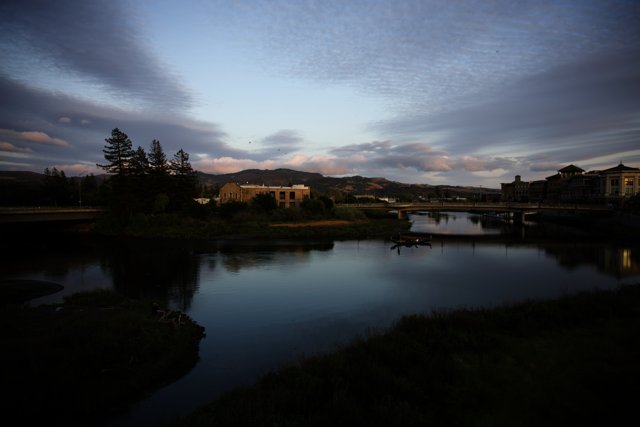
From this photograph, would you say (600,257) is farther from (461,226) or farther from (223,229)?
(223,229)

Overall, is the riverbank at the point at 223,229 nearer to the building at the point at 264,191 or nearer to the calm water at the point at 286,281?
the calm water at the point at 286,281

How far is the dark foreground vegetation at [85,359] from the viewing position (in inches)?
432

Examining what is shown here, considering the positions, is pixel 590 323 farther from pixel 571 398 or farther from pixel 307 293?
pixel 307 293

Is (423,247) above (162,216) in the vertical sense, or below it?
below

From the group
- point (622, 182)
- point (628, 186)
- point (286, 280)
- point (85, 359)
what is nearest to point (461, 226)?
point (622, 182)

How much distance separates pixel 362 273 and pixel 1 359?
93.0ft

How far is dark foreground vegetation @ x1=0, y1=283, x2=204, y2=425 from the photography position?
10977mm

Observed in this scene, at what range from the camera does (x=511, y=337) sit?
15.2 m

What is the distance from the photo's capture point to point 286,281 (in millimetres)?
32062

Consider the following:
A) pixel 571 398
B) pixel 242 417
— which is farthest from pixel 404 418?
pixel 571 398

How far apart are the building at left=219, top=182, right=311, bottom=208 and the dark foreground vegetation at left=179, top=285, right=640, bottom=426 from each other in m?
75.1

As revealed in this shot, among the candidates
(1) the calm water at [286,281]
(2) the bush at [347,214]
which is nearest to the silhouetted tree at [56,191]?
(1) the calm water at [286,281]

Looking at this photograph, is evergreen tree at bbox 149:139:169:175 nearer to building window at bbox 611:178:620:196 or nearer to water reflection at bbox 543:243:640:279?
water reflection at bbox 543:243:640:279

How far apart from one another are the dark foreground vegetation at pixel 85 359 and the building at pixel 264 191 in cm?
7122
